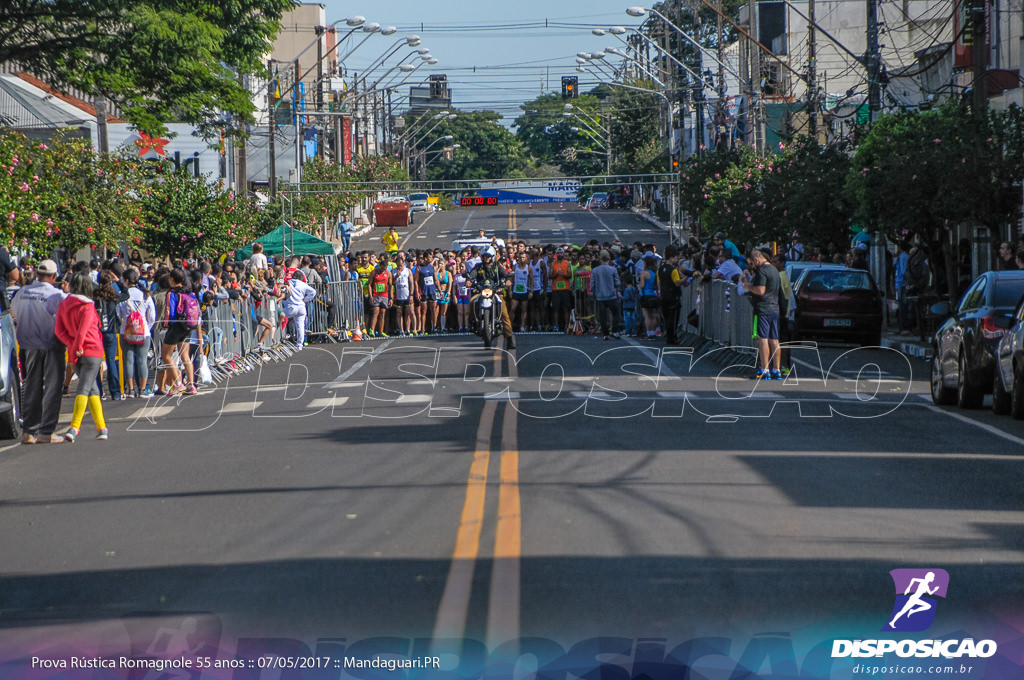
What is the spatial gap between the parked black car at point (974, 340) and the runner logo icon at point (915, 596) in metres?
8.78

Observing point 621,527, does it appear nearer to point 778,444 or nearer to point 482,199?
point 778,444

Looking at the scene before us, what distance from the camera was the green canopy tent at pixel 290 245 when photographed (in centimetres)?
3562

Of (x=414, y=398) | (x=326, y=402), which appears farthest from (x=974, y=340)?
(x=326, y=402)

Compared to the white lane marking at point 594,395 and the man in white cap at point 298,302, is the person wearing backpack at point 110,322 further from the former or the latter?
the man in white cap at point 298,302

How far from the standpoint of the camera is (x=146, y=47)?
71.4ft

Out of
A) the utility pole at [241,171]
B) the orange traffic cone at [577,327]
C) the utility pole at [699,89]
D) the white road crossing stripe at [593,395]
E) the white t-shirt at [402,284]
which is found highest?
the utility pole at [699,89]

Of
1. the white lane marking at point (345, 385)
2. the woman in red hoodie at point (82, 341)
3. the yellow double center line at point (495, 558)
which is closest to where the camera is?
the yellow double center line at point (495, 558)

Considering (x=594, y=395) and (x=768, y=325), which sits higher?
(x=768, y=325)

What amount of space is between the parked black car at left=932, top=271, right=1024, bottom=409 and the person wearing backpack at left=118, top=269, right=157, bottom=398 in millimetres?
→ 10315

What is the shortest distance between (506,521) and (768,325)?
11095 mm

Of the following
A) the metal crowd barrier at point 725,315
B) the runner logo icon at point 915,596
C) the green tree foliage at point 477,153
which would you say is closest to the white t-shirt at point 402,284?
the metal crowd barrier at point 725,315

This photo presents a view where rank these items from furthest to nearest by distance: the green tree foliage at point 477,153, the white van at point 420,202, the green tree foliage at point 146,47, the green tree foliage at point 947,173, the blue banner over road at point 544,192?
1. the green tree foliage at point 477,153
2. the white van at point 420,202
3. the blue banner over road at point 544,192
4. the green tree foliage at point 947,173
5. the green tree foliage at point 146,47

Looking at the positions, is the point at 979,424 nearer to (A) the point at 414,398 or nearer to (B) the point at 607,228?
(A) the point at 414,398

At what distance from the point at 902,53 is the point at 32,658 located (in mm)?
64732
